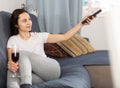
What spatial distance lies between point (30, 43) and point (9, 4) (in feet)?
4.26

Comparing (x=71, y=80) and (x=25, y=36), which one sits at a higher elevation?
(x=25, y=36)

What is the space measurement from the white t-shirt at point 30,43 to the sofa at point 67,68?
7 centimetres

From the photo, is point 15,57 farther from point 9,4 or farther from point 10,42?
point 9,4

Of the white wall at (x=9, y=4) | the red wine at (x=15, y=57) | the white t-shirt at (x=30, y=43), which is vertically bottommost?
the red wine at (x=15, y=57)

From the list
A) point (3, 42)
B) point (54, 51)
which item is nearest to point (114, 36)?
point (3, 42)

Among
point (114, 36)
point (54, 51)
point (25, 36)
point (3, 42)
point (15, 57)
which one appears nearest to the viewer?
point (114, 36)

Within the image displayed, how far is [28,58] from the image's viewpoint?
5.81 ft

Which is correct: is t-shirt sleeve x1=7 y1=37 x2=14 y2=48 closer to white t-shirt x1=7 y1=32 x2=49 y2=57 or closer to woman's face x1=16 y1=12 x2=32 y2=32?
white t-shirt x1=7 y1=32 x2=49 y2=57

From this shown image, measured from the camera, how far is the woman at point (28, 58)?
5.38 feet

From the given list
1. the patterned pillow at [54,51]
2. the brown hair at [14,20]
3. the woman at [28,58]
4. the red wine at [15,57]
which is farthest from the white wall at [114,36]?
the patterned pillow at [54,51]

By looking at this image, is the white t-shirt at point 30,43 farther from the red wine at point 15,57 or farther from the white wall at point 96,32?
the white wall at point 96,32

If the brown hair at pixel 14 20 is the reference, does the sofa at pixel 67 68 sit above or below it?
below

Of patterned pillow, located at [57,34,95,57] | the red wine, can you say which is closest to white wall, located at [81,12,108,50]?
patterned pillow, located at [57,34,95,57]

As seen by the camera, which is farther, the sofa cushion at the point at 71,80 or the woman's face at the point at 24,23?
the woman's face at the point at 24,23
